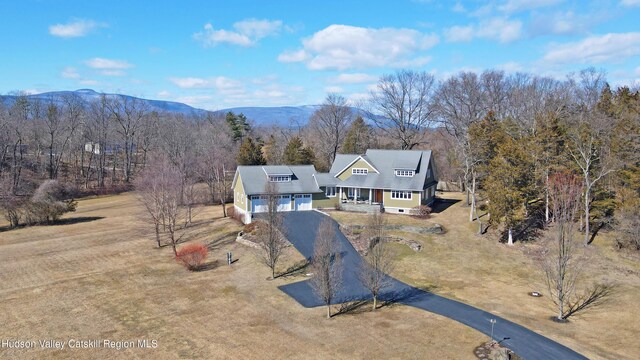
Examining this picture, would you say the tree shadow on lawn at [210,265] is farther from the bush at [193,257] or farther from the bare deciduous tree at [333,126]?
the bare deciduous tree at [333,126]

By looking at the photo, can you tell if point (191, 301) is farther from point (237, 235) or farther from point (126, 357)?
point (237, 235)

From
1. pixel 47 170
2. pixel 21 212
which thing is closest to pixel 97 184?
pixel 47 170

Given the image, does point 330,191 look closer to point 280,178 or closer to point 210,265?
point 280,178

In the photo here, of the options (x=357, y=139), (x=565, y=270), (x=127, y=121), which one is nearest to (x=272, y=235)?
(x=565, y=270)

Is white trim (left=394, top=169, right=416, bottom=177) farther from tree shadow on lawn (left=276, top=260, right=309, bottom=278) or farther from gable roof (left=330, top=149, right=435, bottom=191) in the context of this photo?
tree shadow on lawn (left=276, top=260, right=309, bottom=278)

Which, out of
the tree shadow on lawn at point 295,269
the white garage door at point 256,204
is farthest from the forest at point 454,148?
the tree shadow on lawn at point 295,269

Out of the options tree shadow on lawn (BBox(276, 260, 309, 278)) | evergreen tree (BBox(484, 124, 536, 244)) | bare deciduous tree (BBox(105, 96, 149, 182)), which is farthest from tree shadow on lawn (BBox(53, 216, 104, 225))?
evergreen tree (BBox(484, 124, 536, 244))
